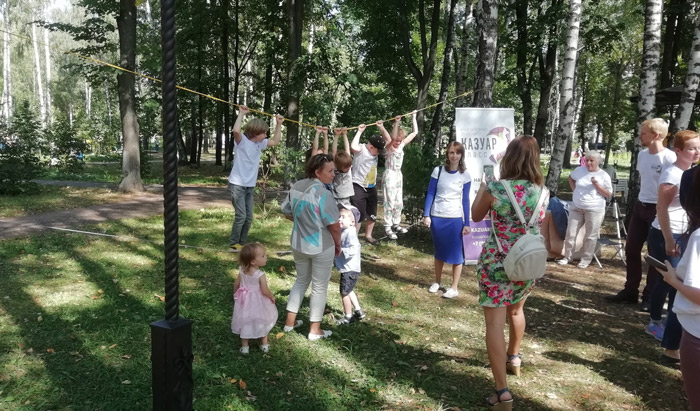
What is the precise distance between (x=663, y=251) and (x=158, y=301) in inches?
202

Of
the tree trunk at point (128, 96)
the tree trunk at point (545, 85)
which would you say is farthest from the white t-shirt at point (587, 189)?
the tree trunk at point (128, 96)

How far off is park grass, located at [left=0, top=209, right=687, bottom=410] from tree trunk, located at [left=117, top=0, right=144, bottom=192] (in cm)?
627

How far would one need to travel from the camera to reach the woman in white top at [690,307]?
2068 millimetres

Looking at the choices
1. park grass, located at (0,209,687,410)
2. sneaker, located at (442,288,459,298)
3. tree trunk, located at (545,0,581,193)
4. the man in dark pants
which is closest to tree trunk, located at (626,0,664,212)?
tree trunk, located at (545,0,581,193)

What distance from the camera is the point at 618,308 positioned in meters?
5.89

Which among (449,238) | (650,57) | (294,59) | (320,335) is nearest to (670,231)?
(449,238)

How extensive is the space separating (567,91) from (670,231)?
751 centimetres

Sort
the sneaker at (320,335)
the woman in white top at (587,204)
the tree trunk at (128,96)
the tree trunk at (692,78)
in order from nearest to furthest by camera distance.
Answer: the sneaker at (320,335) < the woman in white top at (587,204) < the tree trunk at (692,78) < the tree trunk at (128,96)

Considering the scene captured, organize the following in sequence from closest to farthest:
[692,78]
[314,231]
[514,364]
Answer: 1. [514,364]
2. [314,231]
3. [692,78]

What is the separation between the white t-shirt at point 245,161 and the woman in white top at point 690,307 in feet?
16.7

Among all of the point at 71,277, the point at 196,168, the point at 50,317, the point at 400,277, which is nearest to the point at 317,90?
the point at 400,277

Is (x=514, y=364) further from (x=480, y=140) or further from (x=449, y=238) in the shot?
(x=480, y=140)

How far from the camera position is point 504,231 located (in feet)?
11.0

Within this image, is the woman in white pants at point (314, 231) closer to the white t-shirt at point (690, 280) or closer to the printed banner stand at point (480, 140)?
the white t-shirt at point (690, 280)
